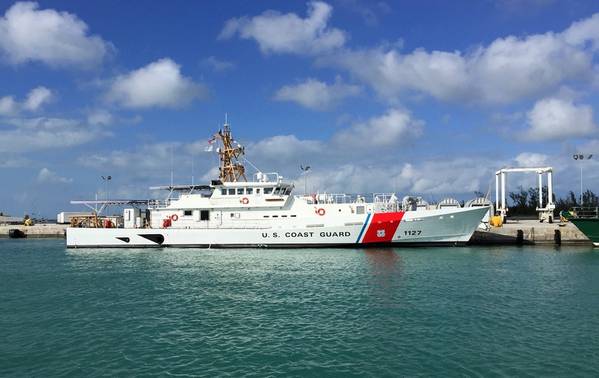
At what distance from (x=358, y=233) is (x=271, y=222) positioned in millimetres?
6211

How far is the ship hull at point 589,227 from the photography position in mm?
32031

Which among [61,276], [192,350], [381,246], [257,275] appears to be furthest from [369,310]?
[381,246]

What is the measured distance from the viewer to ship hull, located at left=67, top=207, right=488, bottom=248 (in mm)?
29891

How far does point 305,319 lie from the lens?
41.6 feet

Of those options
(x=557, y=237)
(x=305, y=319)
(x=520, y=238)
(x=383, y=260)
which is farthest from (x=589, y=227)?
(x=305, y=319)

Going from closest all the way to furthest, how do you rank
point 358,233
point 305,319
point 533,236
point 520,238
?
point 305,319 → point 358,233 → point 520,238 → point 533,236

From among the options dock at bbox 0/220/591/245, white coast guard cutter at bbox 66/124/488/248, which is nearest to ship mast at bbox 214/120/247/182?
white coast guard cutter at bbox 66/124/488/248

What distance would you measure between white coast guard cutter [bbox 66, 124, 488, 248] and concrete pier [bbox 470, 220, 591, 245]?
17.5ft

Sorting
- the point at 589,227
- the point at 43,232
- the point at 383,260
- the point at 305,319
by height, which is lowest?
the point at 305,319

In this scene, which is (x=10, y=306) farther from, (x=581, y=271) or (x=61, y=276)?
(x=581, y=271)

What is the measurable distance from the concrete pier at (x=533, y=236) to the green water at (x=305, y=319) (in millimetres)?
11415

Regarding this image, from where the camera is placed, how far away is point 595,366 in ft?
30.2

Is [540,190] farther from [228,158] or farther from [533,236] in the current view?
[228,158]

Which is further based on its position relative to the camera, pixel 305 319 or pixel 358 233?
pixel 358 233
